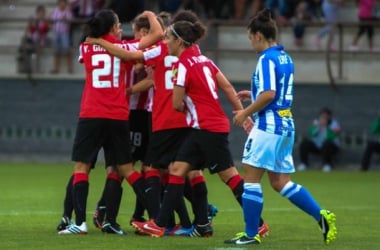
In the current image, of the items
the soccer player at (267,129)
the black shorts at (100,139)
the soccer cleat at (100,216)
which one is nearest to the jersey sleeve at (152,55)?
the black shorts at (100,139)

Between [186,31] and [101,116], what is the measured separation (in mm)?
1182

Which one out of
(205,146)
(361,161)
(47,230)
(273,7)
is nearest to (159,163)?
(205,146)

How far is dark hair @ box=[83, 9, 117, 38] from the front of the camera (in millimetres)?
12234

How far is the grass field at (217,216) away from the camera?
37.6 feet

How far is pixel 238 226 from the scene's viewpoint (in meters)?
13.5

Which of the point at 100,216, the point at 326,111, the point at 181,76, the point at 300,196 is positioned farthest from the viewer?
the point at 326,111

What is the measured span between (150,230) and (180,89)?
1.38 meters

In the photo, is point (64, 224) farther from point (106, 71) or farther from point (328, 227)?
point (328, 227)

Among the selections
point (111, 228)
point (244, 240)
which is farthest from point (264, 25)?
point (111, 228)

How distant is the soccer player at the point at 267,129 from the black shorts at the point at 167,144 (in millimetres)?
991

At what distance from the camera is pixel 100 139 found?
1223 cm

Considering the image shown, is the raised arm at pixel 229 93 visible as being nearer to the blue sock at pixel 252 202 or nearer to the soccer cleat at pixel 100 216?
the blue sock at pixel 252 202

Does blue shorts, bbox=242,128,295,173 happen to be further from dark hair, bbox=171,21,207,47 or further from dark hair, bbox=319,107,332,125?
dark hair, bbox=319,107,332,125

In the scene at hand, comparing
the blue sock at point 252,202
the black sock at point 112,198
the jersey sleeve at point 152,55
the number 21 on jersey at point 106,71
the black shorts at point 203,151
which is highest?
the jersey sleeve at point 152,55
